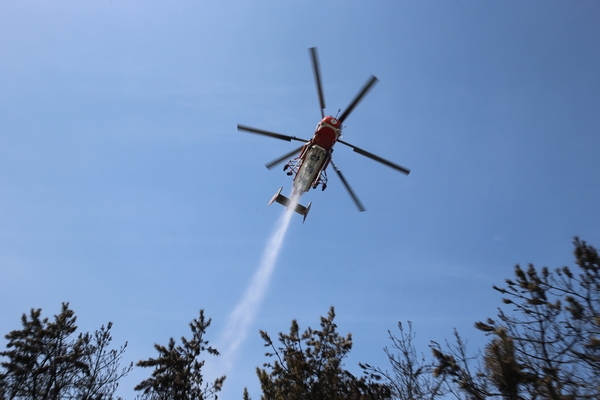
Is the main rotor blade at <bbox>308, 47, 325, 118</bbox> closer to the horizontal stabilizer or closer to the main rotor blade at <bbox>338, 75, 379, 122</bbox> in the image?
the main rotor blade at <bbox>338, 75, 379, 122</bbox>

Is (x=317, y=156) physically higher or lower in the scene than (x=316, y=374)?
higher

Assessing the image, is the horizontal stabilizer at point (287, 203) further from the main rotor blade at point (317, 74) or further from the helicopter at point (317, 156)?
the main rotor blade at point (317, 74)

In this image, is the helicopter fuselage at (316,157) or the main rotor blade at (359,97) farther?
the helicopter fuselage at (316,157)

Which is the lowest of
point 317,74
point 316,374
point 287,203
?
point 316,374

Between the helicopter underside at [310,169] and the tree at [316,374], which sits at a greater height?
the helicopter underside at [310,169]

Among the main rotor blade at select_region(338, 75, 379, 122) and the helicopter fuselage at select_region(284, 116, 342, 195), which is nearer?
the main rotor blade at select_region(338, 75, 379, 122)

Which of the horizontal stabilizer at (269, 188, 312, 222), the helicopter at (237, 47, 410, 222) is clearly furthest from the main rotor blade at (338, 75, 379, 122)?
the horizontal stabilizer at (269, 188, 312, 222)

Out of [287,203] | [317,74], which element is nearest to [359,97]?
[317,74]

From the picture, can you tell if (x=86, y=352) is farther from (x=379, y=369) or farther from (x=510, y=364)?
(x=510, y=364)

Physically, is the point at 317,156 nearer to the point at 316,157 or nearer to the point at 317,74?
the point at 316,157

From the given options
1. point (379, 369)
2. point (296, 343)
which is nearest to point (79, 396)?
point (296, 343)

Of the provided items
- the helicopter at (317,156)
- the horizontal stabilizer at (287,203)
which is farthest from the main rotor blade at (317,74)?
the horizontal stabilizer at (287,203)

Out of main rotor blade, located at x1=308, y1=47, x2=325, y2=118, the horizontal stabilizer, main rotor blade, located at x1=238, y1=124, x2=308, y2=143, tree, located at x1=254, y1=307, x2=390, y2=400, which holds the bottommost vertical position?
tree, located at x1=254, y1=307, x2=390, y2=400

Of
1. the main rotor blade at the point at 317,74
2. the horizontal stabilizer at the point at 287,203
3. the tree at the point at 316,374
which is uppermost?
the main rotor blade at the point at 317,74
